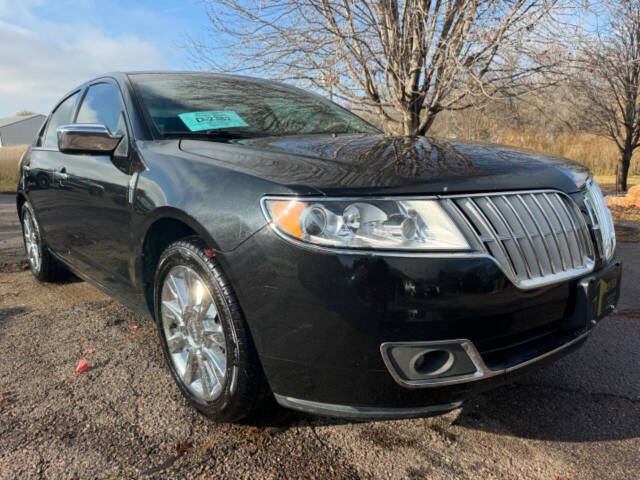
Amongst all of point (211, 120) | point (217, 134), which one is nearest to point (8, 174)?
point (211, 120)

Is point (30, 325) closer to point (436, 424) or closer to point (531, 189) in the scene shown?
point (436, 424)

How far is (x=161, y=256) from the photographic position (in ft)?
7.13

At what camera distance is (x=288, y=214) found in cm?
161

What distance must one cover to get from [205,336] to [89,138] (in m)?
1.22

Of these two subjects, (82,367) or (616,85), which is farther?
(616,85)

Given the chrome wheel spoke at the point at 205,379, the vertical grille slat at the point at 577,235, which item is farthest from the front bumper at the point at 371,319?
the chrome wheel spoke at the point at 205,379

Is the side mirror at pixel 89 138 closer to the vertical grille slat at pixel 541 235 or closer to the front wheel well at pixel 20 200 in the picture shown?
the vertical grille slat at pixel 541 235

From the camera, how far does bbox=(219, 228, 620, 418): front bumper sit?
1.52 meters

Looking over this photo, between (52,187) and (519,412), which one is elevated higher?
(52,187)

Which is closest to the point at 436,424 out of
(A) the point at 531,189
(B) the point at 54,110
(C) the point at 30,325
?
(A) the point at 531,189

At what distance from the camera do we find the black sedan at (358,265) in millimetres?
1538

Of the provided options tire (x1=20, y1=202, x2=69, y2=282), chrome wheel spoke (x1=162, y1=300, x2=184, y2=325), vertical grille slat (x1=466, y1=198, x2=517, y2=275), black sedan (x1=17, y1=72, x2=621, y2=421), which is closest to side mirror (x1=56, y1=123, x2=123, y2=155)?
black sedan (x1=17, y1=72, x2=621, y2=421)

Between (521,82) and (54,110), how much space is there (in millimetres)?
5344

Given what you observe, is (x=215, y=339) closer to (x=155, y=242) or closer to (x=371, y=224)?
(x=155, y=242)
